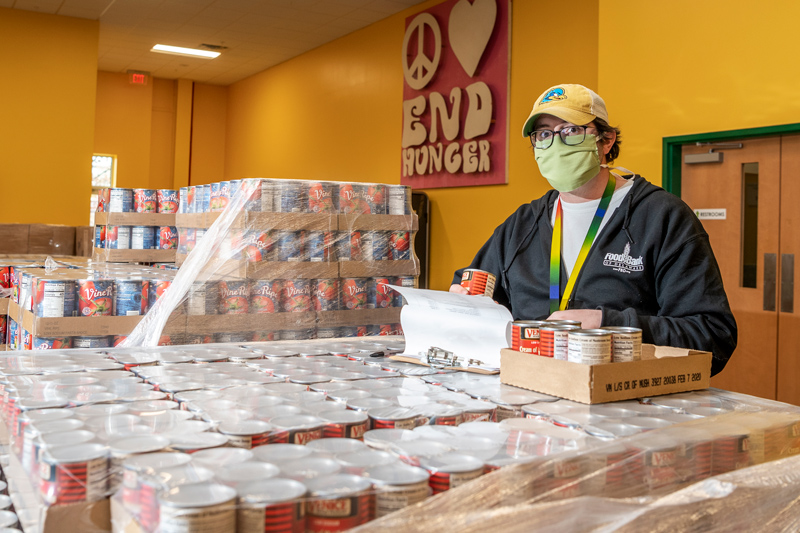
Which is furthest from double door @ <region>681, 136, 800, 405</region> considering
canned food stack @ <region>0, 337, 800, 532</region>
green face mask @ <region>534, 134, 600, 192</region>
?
canned food stack @ <region>0, 337, 800, 532</region>

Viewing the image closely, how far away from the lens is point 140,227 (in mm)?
5621

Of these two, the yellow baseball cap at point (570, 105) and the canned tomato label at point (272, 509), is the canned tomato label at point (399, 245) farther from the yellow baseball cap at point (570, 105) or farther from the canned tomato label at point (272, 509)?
the canned tomato label at point (272, 509)

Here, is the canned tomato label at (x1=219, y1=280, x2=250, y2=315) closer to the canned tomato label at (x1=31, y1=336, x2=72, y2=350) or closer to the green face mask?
the canned tomato label at (x1=31, y1=336, x2=72, y2=350)

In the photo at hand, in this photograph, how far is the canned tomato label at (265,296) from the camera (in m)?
3.61

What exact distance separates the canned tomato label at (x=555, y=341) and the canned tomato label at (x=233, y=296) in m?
2.05

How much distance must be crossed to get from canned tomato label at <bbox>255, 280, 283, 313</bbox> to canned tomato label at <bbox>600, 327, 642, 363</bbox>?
222 centimetres

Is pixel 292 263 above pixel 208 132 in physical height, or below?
below

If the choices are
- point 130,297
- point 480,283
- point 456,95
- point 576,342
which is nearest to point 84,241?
point 456,95

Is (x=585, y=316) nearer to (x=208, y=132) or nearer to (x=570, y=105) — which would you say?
(x=570, y=105)

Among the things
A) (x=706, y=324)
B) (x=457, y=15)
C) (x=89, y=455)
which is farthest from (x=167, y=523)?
(x=457, y=15)

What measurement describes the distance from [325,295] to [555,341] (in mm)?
2197

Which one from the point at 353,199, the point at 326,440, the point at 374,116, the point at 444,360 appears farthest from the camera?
the point at 374,116

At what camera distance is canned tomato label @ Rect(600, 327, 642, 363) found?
5.63 feet

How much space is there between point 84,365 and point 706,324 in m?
1.82
